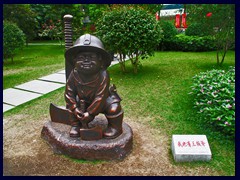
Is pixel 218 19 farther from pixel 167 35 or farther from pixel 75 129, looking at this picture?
pixel 75 129

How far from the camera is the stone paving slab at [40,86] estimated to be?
22.3 ft

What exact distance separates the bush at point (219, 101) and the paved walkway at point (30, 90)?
376cm

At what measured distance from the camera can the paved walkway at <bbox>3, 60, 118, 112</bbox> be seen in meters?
5.94

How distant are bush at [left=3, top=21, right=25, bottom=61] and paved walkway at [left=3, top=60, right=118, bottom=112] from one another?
10.9 ft

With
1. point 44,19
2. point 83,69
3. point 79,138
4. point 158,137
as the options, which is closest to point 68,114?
point 79,138

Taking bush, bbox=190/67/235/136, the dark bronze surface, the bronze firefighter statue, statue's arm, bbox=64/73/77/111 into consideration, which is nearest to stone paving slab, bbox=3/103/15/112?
the dark bronze surface

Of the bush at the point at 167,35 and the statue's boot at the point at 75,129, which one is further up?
the bush at the point at 167,35

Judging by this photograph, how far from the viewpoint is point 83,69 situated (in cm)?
327

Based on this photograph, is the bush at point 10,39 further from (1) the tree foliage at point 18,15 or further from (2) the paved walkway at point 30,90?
(1) the tree foliage at point 18,15

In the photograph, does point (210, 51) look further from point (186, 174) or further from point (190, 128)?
point (186, 174)

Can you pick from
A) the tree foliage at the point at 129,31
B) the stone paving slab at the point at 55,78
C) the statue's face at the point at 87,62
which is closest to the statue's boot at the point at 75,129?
the statue's face at the point at 87,62

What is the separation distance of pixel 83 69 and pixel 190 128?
2199 mm

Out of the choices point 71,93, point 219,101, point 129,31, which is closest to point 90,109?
point 71,93

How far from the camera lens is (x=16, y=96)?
6.31 m
